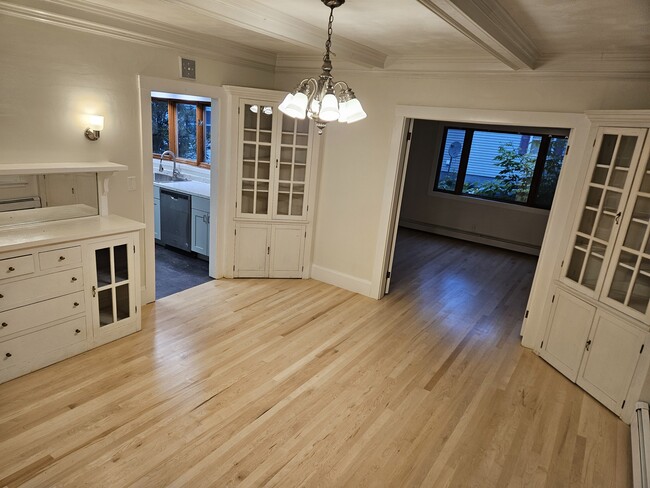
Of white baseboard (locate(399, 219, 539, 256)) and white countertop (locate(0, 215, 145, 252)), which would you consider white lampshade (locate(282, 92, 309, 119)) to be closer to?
white countertop (locate(0, 215, 145, 252))

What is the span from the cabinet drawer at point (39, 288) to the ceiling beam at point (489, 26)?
2871 mm

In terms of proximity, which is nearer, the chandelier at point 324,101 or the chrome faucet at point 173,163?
the chandelier at point 324,101

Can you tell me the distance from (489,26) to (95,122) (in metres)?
2.86

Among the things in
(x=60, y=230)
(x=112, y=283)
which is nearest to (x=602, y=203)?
(x=112, y=283)

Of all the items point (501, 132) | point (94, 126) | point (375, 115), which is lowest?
point (94, 126)

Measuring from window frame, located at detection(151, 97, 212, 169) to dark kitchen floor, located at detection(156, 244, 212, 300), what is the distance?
1.39m

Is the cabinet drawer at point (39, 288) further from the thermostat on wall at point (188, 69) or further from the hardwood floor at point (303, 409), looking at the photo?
the thermostat on wall at point (188, 69)

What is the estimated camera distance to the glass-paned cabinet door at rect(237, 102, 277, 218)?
4.49m

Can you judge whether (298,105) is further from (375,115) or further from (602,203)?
(602,203)

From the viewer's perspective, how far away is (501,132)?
282 inches

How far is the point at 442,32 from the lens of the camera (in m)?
2.95

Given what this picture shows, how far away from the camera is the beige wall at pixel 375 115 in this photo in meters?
3.30

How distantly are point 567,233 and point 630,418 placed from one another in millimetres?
1421

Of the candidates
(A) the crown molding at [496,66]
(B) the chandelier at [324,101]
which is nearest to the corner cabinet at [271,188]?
(A) the crown molding at [496,66]
